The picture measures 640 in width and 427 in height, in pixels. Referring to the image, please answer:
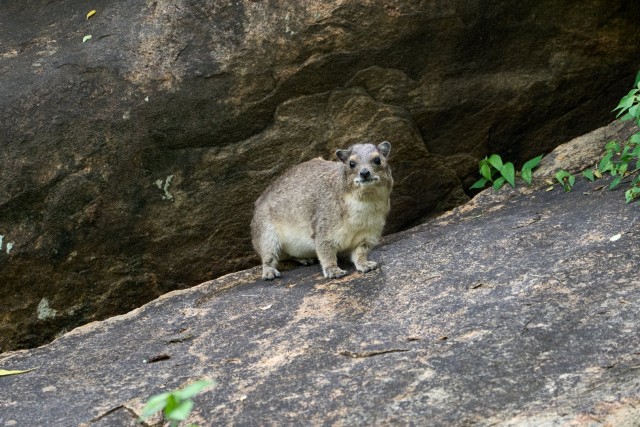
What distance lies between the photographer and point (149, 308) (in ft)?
26.5

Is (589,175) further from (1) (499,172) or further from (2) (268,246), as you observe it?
(2) (268,246)

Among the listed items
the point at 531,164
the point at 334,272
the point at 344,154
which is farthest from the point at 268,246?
the point at 531,164

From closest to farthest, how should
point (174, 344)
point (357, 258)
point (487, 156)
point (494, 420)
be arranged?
point (494, 420), point (174, 344), point (357, 258), point (487, 156)

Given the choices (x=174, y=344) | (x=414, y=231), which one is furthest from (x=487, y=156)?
(x=174, y=344)

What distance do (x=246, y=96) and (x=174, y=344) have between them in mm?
2772

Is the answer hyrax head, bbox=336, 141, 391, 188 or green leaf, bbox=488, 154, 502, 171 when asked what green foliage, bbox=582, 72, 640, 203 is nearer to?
green leaf, bbox=488, 154, 502, 171

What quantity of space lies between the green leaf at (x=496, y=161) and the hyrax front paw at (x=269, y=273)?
2.40 m

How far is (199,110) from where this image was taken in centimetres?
873

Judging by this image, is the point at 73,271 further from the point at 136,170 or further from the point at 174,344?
the point at 174,344

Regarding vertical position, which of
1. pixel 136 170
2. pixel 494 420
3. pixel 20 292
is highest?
pixel 136 170

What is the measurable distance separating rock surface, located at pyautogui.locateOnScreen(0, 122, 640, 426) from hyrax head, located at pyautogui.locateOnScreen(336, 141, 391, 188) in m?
0.64

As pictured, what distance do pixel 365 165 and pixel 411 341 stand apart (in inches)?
89.6

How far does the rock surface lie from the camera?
5.32 metres

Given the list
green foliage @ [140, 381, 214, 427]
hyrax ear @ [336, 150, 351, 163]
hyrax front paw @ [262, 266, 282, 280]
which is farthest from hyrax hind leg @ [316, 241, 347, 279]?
green foliage @ [140, 381, 214, 427]
